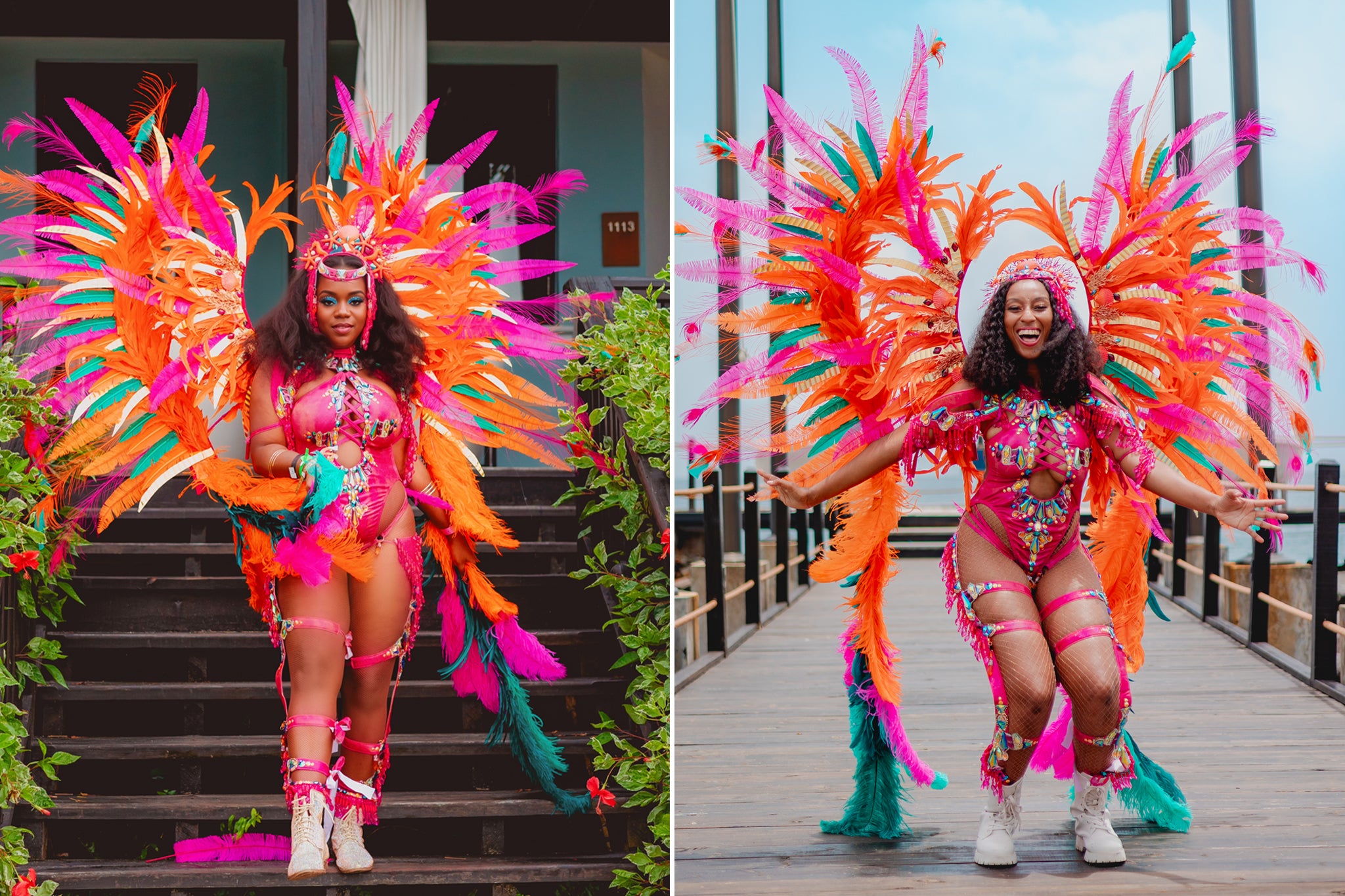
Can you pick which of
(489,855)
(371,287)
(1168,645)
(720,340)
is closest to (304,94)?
(371,287)

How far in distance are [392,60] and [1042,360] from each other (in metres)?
3.66

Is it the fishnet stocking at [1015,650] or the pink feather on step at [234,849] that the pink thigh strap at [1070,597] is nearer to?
the fishnet stocking at [1015,650]

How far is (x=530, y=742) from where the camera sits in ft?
9.83

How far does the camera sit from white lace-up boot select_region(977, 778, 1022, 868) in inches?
104

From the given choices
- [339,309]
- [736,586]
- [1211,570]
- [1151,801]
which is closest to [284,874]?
[339,309]

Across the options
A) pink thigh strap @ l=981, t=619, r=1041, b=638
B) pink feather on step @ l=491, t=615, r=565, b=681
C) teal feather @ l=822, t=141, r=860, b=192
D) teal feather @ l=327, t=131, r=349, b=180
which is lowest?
pink feather on step @ l=491, t=615, r=565, b=681

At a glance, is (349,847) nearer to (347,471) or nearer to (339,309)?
(347,471)

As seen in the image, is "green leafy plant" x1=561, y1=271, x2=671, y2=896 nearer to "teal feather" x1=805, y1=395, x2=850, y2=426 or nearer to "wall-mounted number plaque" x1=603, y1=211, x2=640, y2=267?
"teal feather" x1=805, y1=395, x2=850, y2=426

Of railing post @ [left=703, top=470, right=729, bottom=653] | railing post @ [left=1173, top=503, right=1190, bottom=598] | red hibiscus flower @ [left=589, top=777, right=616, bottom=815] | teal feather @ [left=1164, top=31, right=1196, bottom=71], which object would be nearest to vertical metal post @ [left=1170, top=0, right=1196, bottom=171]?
railing post @ [left=1173, top=503, right=1190, bottom=598]

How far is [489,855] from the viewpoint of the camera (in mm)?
2996

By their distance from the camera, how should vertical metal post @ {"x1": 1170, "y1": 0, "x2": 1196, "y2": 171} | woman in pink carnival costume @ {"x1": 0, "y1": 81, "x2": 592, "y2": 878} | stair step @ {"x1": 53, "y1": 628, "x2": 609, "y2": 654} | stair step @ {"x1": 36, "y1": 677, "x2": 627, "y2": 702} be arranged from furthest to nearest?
vertical metal post @ {"x1": 1170, "y1": 0, "x2": 1196, "y2": 171} → stair step @ {"x1": 53, "y1": 628, "x2": 609, "y2": 654} → stair step @ {"x1": 36, "y1": 677, "x2": 627, "y2": 702} → woman in pink carnival costume @ {"x1": 0, "y1": 81, "x2": 592, "y2": 878}

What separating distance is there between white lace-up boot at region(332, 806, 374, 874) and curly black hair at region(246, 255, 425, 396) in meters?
0.97

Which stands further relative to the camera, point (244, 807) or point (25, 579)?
point (25, 579)

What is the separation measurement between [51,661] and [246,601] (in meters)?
0.55
